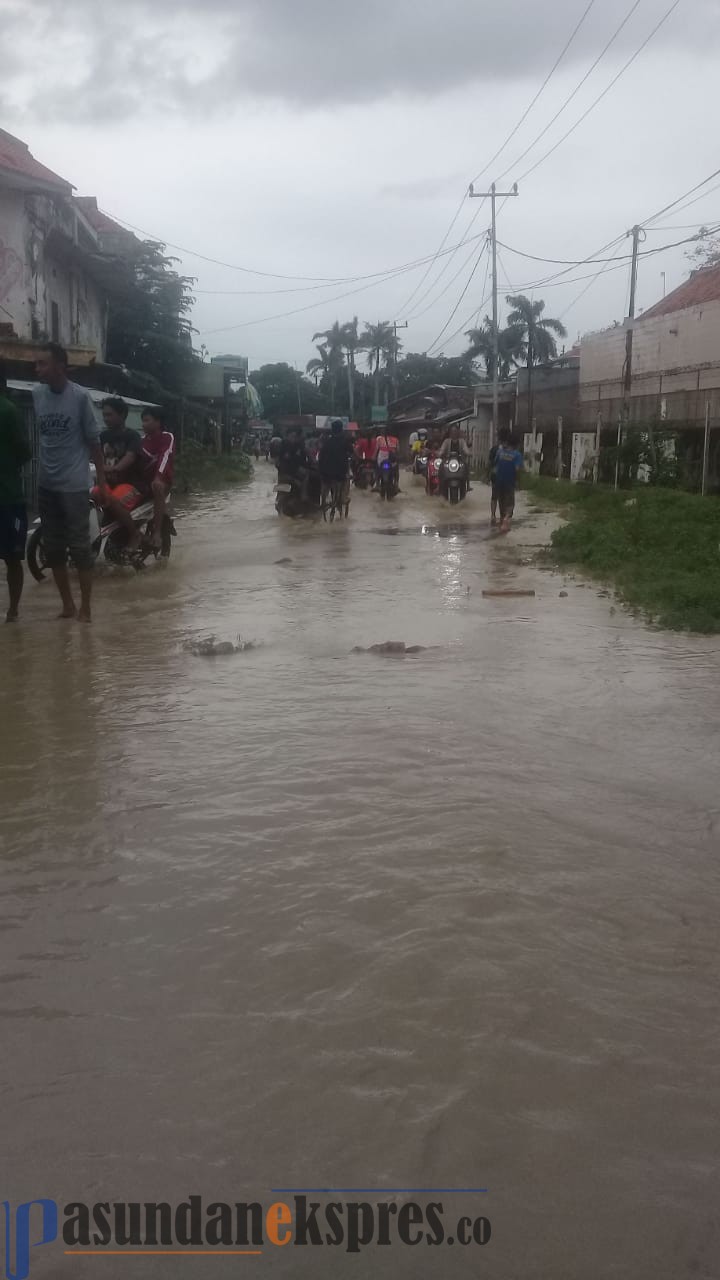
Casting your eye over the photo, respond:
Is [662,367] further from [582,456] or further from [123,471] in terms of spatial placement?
[123,471]

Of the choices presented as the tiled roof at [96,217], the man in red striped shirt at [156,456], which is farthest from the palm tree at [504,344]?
the man in red striped shirt at [156,456]

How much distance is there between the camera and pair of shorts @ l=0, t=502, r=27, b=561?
7.62 m

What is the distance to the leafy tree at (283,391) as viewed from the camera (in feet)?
341

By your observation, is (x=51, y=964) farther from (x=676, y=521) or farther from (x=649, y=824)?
(x=676, y=521)

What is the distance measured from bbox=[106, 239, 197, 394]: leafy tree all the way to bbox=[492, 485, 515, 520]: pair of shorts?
734 inches

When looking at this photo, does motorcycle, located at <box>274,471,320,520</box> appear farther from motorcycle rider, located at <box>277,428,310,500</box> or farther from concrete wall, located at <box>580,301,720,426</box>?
concrete wall, located at <box>580,301,720,426</box>

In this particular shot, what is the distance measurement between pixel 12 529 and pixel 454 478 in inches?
597

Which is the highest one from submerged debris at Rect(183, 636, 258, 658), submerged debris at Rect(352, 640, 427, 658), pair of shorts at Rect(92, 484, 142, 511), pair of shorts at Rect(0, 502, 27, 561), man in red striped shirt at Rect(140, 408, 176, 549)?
man in red striped shirt at Rect(140, 408, 176, 549)

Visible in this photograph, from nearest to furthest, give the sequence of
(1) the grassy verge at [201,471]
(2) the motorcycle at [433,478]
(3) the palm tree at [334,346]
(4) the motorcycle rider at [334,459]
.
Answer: (4) the motorcycle rider at [334,459] → (2) the motorcycle at [433,478] → (1) the grassy verge at [201,471] → (3) the palm tree at [334,346]

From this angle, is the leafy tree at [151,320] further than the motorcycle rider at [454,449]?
Yes

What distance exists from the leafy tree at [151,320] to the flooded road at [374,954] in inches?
1134

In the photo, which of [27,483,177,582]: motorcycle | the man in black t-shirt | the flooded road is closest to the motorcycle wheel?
[27,483,177,582]: motorcycle

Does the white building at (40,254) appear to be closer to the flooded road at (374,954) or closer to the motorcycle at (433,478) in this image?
the motorcycle at (433,478)

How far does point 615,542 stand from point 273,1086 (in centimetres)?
1076
